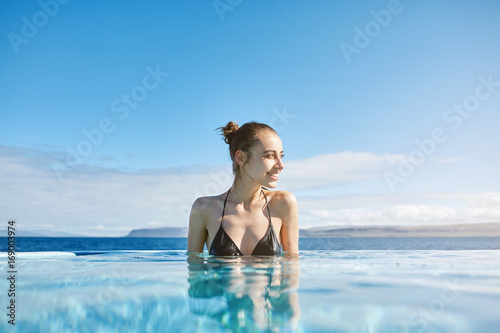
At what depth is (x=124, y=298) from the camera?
6.15ft

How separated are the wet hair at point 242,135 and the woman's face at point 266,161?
0.07 m

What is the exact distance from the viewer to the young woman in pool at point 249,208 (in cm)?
421

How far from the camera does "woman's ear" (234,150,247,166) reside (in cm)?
433

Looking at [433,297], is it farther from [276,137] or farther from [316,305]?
[276,137]

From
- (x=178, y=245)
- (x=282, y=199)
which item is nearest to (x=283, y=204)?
(x=282, y=199)

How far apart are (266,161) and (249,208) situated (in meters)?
0.66

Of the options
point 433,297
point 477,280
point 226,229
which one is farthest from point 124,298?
point 226,229

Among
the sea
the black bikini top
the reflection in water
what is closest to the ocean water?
the reflection in water

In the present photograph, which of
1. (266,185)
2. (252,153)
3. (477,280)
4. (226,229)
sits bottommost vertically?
(477,280)

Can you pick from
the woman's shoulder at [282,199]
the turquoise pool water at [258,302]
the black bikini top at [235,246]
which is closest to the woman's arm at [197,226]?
the black bikini top at [235,246]

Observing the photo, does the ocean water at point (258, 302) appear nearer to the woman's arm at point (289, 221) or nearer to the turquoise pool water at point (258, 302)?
the turquoise pool water at point (258, 302)

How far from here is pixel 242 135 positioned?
438 centimetres

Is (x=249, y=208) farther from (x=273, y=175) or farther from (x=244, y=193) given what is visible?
(x=273, y=175)

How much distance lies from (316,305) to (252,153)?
8.87ft
